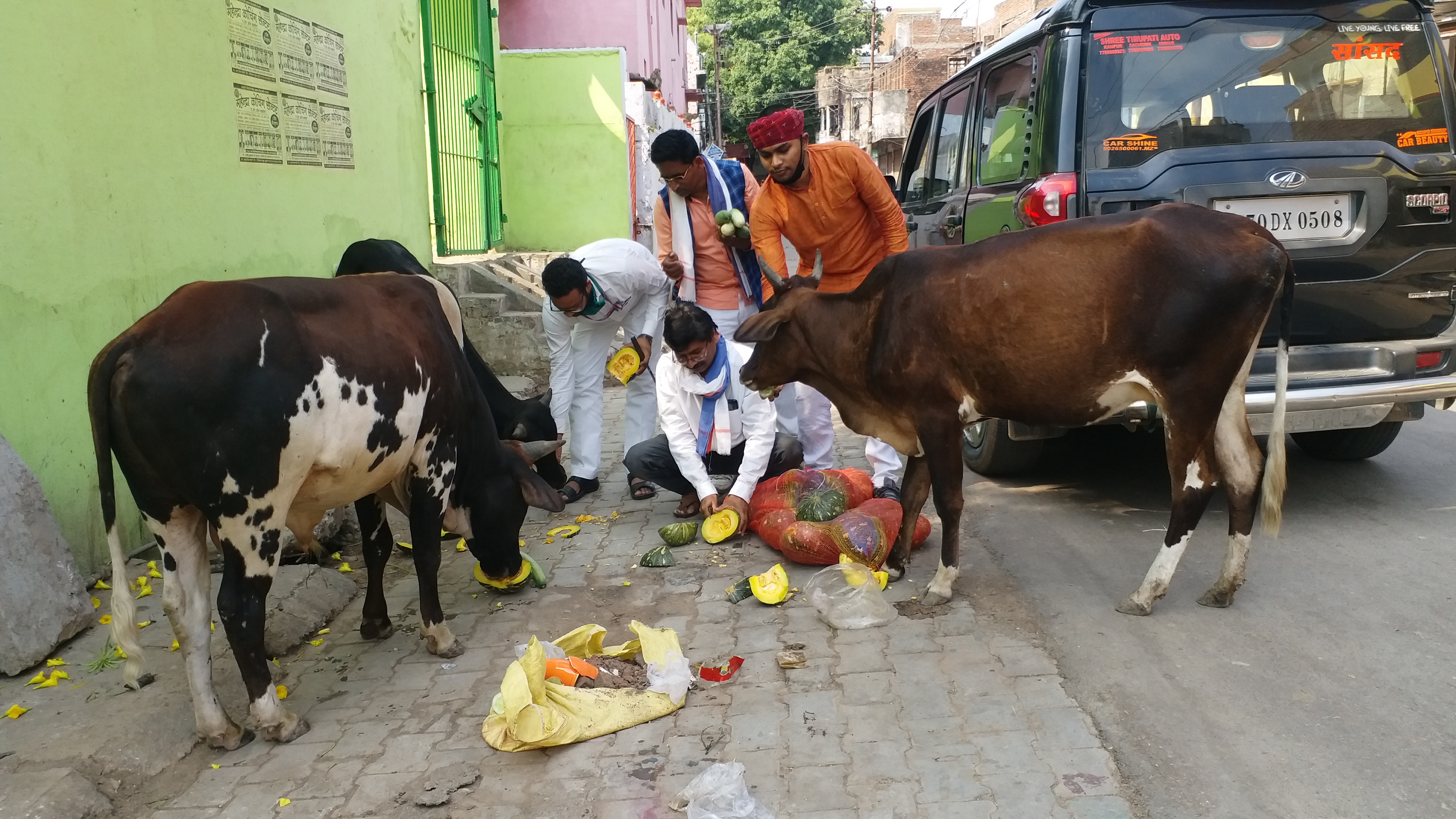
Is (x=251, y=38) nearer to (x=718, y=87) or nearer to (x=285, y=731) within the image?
(x=285, y=731)

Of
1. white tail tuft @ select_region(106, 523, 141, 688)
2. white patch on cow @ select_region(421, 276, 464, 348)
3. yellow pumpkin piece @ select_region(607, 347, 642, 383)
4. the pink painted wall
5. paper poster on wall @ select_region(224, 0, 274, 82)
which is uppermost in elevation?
the pink painted wall

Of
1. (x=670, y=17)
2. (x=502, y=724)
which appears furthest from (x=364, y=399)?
(x=670, y=17)

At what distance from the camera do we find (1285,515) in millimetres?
5246

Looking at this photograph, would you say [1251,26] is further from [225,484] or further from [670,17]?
[670,17]

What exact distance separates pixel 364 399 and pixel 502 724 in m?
1.24

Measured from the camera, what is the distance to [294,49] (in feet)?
22.2

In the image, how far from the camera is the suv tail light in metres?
4.79

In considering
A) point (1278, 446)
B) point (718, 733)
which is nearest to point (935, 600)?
point (718, 733)

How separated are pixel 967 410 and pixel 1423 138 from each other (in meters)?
2.59

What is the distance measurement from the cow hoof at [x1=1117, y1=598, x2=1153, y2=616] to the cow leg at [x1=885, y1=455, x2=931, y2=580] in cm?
95

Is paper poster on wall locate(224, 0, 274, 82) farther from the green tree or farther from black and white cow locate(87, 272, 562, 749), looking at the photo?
the green tree

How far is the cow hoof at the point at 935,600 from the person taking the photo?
4.41 meters

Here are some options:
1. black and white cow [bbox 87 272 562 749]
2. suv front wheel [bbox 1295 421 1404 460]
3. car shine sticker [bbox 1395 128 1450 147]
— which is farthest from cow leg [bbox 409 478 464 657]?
car shine sticker [bbox 1395 128 1450 147]

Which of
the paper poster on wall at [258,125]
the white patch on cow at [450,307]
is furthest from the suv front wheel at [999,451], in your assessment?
the paper poster on wall at [258,125]
